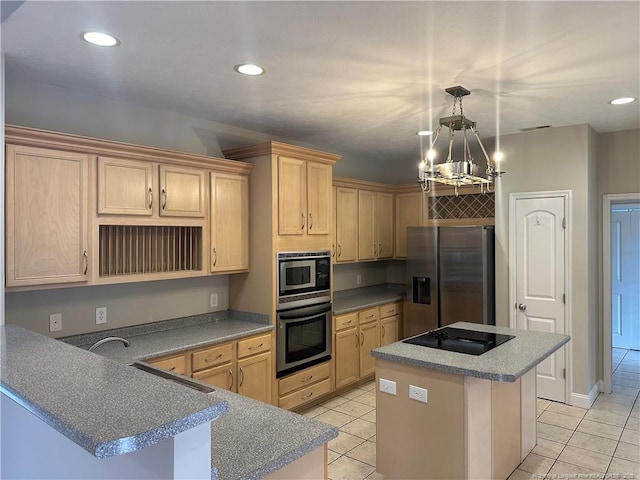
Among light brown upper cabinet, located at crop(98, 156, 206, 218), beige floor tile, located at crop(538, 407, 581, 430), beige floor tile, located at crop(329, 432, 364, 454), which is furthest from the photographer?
beige floor tile, located at crop(538, 407, 581, 430)

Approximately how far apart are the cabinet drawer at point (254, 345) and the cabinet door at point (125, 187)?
1.24m

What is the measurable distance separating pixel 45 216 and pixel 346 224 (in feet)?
10.0

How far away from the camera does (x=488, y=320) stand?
179 inches

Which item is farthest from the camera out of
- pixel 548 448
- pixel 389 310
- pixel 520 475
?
pixel 389 310

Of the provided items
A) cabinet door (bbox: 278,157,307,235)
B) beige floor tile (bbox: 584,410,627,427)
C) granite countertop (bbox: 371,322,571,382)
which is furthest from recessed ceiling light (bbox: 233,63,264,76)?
A: beige floor tile (bbox: 584,410,627,427)

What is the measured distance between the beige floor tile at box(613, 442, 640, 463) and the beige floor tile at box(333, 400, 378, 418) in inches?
76.8

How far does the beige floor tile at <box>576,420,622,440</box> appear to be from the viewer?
3529 mm

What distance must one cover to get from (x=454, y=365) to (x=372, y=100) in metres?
1.97

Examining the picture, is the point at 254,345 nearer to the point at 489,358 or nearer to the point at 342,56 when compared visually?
the point at 489,358

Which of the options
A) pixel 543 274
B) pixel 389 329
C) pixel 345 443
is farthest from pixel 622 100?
pixel 345 443

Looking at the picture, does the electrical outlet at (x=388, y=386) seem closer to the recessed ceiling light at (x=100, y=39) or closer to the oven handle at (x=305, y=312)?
the oven handle at (x=305, y=312)

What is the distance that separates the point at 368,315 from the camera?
477 centimetres

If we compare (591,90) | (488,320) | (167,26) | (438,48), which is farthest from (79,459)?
(488,320)

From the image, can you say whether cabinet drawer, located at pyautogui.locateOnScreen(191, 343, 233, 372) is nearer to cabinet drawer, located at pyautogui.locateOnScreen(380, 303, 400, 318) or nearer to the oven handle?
the oven handle
